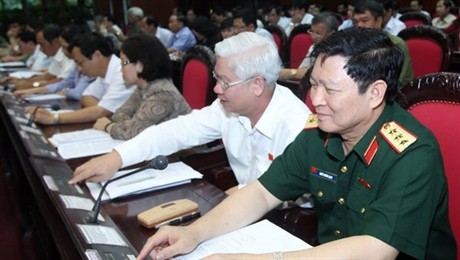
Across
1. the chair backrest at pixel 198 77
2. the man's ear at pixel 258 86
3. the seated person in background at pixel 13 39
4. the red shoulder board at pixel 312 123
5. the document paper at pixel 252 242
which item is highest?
the man's ear at pixel 258 86

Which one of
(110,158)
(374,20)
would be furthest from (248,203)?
(374,20)

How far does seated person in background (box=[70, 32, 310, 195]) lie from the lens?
146cm

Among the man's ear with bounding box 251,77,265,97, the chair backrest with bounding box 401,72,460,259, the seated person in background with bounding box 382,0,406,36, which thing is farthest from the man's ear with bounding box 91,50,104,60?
the seated person in background with bounding box 382,0,406,36

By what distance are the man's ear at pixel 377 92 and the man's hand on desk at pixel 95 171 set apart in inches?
34.6

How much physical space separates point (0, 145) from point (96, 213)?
3.29 metres

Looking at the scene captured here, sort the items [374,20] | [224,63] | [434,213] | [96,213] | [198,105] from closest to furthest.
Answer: [434,213] → [96,213] → [224,63] → [198,105] → [374,20]

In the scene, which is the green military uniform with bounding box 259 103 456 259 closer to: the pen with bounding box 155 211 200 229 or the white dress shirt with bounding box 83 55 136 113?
the pen with bounding box 155 211 200 229

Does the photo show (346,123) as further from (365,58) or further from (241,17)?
(241,17)

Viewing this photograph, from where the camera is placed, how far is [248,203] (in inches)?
46.4

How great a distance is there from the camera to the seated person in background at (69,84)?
10.2ft

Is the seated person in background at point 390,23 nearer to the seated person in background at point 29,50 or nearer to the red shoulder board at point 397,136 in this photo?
the seated person in background at point 29,50

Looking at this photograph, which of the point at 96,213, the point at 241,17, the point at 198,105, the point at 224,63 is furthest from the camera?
the point at 241,17

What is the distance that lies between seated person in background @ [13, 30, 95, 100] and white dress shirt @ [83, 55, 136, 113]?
9.1 inches

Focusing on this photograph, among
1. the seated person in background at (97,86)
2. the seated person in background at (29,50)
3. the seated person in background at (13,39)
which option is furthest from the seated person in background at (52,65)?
the seated person in background at (13,39)
